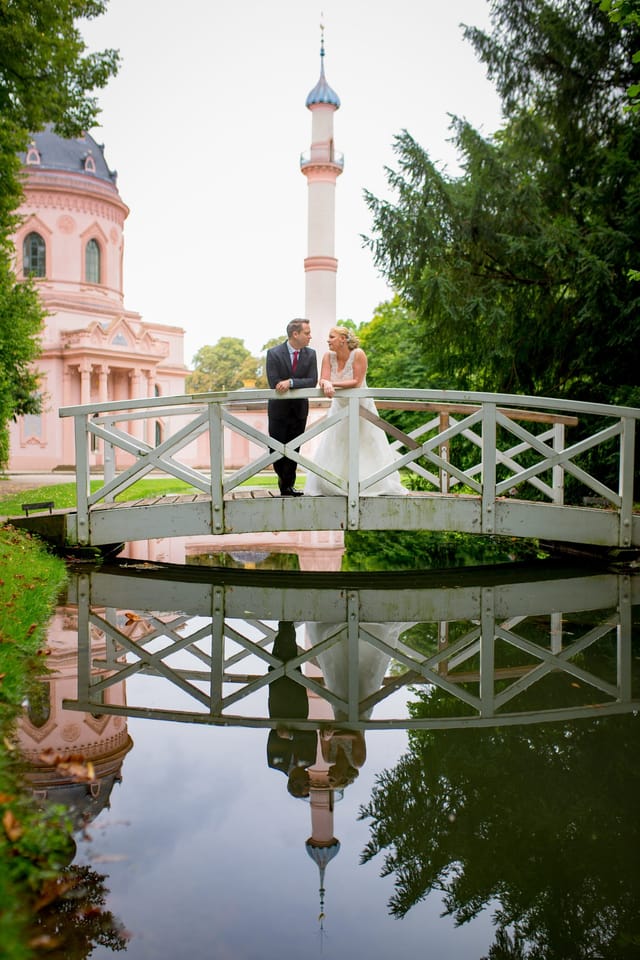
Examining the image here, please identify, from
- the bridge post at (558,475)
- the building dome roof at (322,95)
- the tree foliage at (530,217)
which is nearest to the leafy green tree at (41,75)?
the tree foliage at (530,217)

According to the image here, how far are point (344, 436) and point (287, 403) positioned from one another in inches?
30.1

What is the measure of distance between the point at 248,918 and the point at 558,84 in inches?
538

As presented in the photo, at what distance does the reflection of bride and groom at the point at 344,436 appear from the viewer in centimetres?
912

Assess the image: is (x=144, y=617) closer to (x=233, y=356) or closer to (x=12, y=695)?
(x=12, y=695)

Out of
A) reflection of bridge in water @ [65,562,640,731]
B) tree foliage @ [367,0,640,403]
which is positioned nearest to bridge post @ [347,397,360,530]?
reflection of bridge in water @ [65,562,640,731]

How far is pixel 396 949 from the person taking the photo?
7.64ft

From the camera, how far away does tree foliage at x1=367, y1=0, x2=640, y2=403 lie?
11.8 m

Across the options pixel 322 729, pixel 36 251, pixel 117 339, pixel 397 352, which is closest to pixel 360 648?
pixel 322 729

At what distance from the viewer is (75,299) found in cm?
4469

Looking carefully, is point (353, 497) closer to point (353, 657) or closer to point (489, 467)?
point (489, 467)

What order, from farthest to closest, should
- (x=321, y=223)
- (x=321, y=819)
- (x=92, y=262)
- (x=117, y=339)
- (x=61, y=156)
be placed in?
(x=61, y=156)
(x=92, y=262)
(x=117, y=339)
(x=321, y=223)
(x=321, y=819)

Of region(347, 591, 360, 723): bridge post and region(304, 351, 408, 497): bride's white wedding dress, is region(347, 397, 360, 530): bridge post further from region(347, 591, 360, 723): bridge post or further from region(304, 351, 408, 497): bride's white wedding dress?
region(347, 591, 360, 723): bridge post

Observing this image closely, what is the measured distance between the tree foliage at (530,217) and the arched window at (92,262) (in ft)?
120

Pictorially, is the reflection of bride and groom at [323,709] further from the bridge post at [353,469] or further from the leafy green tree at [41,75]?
the leafy green tree at [41,75]
